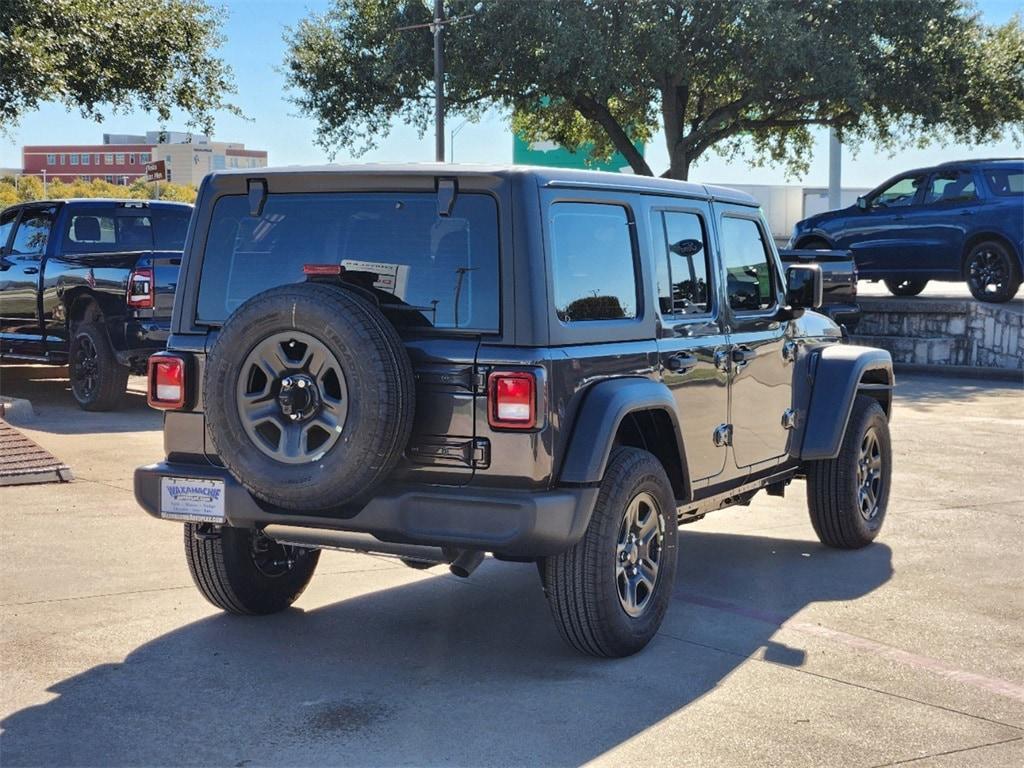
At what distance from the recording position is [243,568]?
595 centimetres

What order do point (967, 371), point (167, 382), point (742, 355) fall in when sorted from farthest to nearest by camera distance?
point (967, 371) < point (742, 355) < point (167, 382)

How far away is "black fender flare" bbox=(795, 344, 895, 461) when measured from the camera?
730 cm

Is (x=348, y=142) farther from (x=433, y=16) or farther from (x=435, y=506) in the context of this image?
(x=435, y=506)

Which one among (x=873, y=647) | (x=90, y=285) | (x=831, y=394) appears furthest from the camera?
(x=90, y=285)

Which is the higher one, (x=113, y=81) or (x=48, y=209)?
(x=113, y=81)

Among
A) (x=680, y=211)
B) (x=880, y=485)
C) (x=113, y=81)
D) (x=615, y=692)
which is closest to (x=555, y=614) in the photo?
(x=615, y=692)

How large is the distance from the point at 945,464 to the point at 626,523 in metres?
6.05

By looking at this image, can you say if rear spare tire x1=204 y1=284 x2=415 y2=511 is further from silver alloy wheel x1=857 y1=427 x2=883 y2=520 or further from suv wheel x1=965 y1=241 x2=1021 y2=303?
suv wheel x1=965 y1=241 x2=1021 y2=303

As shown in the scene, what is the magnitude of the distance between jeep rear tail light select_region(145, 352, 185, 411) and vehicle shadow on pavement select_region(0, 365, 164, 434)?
652 cm

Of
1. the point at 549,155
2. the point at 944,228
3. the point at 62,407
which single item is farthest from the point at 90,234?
the point at 549,155

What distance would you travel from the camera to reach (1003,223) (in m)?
18.4

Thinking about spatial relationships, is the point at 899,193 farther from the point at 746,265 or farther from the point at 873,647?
the point at 873,647

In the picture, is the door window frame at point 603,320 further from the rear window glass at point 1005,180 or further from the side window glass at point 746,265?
the rear window glass at point 1005,180

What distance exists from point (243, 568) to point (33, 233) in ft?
28.9
